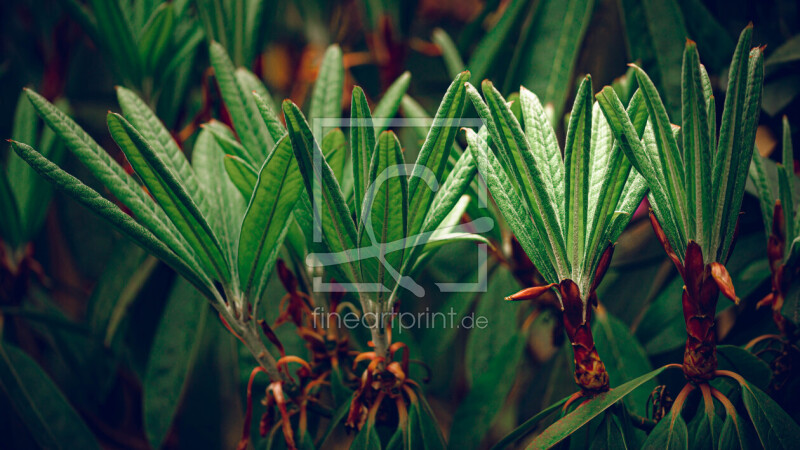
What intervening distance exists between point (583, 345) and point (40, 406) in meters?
0.66

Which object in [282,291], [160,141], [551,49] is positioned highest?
[551,49]

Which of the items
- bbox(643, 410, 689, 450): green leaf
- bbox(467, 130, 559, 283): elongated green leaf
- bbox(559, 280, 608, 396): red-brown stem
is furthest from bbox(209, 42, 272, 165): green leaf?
bbox(643, 410, 689, 450): green leaf

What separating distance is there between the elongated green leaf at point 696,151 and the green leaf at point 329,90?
1.18 feet

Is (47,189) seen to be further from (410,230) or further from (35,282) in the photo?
(410,230)

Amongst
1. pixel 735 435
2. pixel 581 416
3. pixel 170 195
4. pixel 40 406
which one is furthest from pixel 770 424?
pixel 40 406

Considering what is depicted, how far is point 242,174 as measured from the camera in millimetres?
463

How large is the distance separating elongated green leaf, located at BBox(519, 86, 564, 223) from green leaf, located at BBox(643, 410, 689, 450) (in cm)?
19

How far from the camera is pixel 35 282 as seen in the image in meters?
0.89

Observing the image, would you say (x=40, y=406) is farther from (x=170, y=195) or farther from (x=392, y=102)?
(x=392, y=102)

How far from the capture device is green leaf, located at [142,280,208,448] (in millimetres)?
625

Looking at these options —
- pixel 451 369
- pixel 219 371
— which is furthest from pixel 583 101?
pixel 219 371

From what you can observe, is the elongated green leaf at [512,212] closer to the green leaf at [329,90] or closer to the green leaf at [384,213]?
the green leaf at [384,213]

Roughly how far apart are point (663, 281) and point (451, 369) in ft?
1.41

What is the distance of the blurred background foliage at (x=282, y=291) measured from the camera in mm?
622
